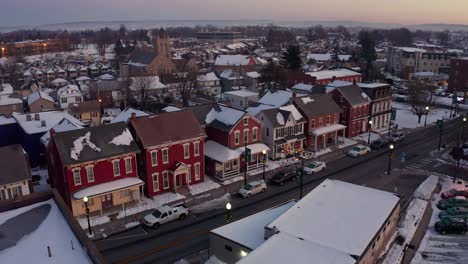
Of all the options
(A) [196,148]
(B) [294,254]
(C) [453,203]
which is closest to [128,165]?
(A) [196,148]

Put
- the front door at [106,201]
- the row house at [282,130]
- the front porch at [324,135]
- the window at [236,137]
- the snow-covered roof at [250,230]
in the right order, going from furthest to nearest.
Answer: the front porch at [324,135]
the row house at [282,130]
the window at [236,137]
the front door at [106,201]
the snow-covered roof at [250,230]

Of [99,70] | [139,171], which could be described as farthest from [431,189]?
[99,70]

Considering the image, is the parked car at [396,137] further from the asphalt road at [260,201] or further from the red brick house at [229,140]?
the red brick house at [229,140]

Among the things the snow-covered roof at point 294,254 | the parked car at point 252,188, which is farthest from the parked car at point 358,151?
the snow-covered roof at point 294,254

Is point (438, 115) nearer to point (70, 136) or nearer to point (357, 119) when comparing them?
point (357, 119)

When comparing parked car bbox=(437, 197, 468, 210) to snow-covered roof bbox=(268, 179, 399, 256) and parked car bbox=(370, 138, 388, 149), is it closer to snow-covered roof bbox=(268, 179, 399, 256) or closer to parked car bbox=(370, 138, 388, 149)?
snow-covered roof bbox=(268, 179, 399, 256)

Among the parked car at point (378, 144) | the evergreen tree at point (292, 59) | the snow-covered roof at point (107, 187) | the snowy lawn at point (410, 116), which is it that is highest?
the evergreen tree at point (292, 59)

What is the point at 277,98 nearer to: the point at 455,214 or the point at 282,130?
the point at 282,130
